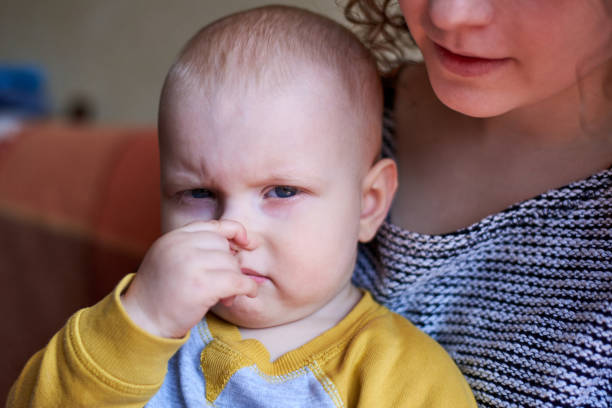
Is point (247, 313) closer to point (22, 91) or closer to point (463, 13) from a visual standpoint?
point (463, 13)

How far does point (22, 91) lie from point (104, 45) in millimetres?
342

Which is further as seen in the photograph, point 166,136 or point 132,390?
point 166,136

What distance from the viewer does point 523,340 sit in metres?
0.77

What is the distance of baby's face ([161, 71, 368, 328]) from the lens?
2.35 ft

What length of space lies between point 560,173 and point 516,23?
232 mm

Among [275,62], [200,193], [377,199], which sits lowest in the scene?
[377,199]

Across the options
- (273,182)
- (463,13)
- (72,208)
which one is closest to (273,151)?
(273,182)

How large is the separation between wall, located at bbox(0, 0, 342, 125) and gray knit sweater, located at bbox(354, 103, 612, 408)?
1303mm

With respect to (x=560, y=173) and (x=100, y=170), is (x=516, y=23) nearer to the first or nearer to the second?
(x=560, y=173)

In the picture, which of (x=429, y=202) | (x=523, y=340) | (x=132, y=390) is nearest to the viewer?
(x=132, y=390)

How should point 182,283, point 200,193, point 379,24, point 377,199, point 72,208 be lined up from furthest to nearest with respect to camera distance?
point 72,208
point 379,24
point 377,199
point 200,193
point 182,283

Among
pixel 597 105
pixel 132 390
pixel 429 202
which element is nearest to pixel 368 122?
pixel 429 202

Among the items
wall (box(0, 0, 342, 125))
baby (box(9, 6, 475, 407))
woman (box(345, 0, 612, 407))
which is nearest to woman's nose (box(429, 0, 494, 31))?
woman (box(345, 0, 612, 407))

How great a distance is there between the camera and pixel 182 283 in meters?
0.65
